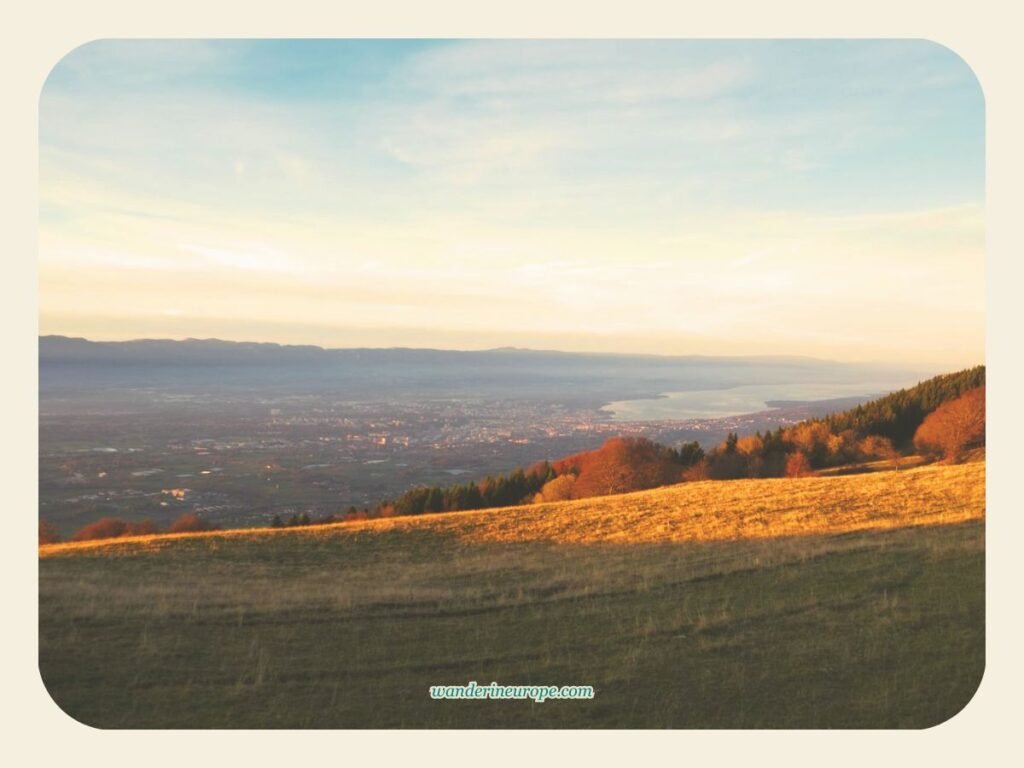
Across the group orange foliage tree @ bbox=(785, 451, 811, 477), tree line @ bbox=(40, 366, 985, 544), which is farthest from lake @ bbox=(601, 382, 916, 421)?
orange foliage tree @ bbox=(785, 451, 811, 477)

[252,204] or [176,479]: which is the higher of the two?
[252,204]

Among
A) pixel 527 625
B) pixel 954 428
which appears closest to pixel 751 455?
pixel 954 428

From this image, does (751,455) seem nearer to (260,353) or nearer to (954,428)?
(954,428)

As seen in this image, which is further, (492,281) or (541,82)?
(492,281)

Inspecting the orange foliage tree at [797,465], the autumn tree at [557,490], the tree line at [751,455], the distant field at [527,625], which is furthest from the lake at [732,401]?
the distant field at [527,625]

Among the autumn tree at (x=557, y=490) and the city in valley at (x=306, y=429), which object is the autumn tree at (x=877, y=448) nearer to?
the city in valley at (x=306, y=429)

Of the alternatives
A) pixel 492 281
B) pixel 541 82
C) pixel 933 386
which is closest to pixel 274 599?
pixel 492 281

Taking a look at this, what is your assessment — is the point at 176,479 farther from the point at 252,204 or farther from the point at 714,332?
the point at 714,332
